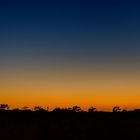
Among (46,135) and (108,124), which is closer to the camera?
(46,135)

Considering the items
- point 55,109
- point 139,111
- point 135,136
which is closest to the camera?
point 135,136

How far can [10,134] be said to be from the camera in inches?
1073

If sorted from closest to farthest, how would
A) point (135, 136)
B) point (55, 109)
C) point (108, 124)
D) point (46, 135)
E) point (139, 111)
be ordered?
point (135, 136) < point (46, 135) < point (108, 124) < point (139, 111) < point (55, 109)

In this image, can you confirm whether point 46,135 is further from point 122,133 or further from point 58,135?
point 122,133

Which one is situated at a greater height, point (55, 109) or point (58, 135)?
point (55, 109)

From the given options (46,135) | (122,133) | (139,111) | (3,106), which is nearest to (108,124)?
(122,133)

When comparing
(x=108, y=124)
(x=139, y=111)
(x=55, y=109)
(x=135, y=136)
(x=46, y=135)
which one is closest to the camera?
(x=135, y=136)

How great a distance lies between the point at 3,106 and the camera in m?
69.7

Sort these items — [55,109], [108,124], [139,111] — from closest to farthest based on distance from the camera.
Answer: [108,124], [139,111], [55,109]

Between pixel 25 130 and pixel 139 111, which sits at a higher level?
pixel 139 111

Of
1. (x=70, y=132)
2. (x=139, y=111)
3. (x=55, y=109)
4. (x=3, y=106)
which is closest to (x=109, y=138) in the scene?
(x=70, y=132)

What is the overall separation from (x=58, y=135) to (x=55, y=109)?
126ft

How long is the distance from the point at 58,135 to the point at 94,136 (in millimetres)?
2174

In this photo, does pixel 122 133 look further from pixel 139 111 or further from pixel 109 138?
pixel 139 111
